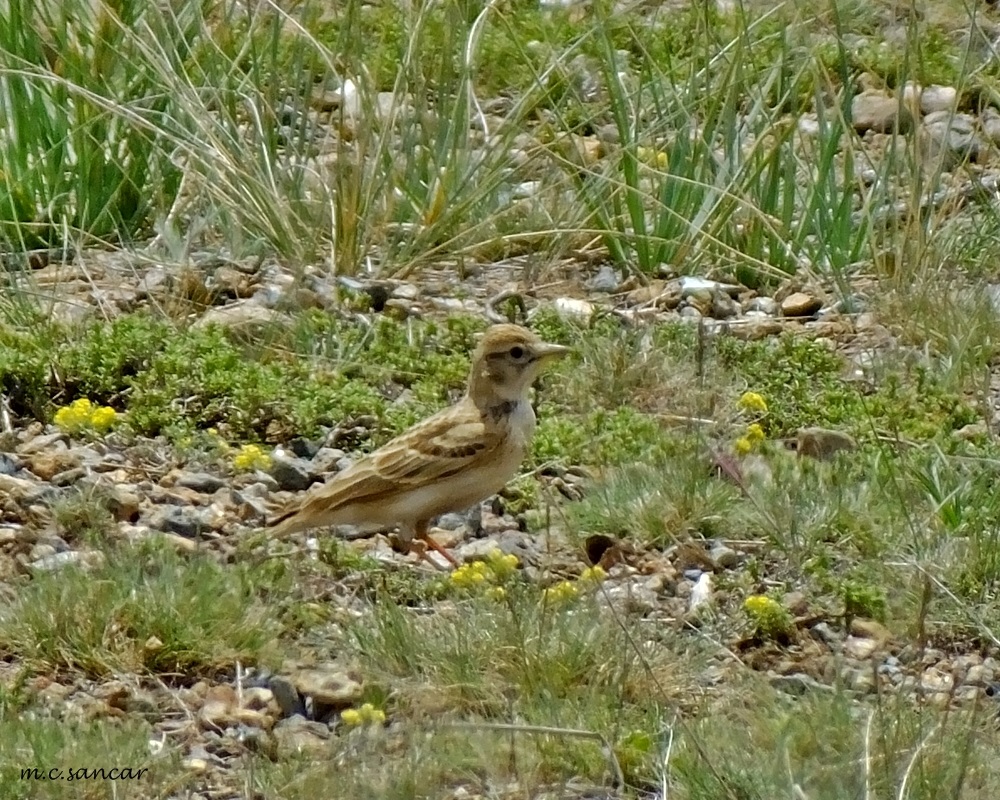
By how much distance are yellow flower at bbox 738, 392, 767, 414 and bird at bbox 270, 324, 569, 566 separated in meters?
0.89

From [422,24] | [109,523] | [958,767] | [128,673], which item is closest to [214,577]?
[128,673]

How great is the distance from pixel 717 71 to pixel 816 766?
16.8 feet

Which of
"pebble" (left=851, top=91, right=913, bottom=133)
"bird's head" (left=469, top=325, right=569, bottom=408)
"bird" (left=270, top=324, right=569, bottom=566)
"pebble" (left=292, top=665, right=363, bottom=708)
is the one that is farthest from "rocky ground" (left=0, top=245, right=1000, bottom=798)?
"pebble" (left=851, top=91, right=913, bottom=133)

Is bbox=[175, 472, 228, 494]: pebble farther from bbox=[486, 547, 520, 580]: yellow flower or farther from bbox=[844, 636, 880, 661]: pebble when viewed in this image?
bbox=[844, 636, 880, 661]: pebble

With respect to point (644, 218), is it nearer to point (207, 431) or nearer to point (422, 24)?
point (422, 24)

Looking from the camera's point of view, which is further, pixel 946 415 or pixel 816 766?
pixel 946 415

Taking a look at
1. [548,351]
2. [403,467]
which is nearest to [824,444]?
[548,351]

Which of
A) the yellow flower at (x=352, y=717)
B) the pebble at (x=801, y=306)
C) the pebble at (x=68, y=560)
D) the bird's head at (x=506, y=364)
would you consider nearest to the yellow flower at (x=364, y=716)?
the yellow flower at (x=352, y=717)

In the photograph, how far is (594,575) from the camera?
480cm

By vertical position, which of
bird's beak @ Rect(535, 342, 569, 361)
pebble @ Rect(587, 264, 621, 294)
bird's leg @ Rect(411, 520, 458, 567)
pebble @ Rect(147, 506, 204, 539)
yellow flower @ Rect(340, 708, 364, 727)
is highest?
bird's beak @ Rect(535, 342, 569, 361)

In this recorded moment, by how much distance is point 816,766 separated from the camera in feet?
13.1

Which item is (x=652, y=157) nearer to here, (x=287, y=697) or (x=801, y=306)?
(x=801, y=306)

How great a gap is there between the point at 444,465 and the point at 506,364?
41cm

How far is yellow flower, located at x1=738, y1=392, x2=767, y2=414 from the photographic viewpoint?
658 cm
